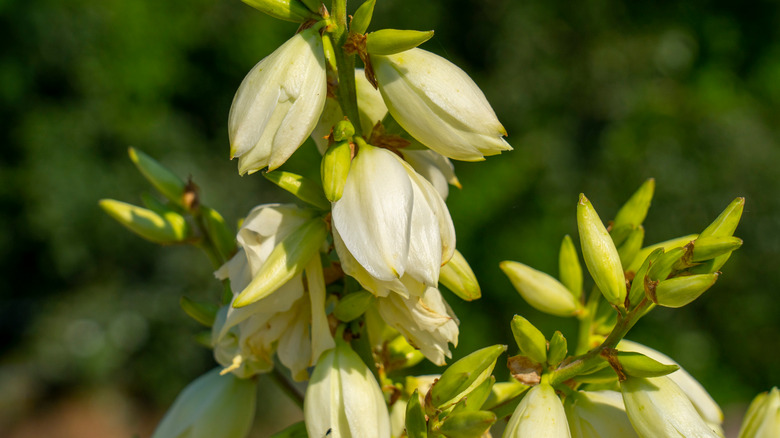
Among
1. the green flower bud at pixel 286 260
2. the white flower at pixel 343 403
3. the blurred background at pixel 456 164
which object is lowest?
the blurred background at pixel 456 164

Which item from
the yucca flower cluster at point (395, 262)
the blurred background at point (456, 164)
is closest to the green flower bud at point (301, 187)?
the yucca flower cluster at point (395, 262)

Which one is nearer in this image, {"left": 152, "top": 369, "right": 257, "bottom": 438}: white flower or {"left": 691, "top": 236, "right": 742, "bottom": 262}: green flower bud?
{"left": 691, "top": 236, "right": 742, "bottom": 262}: green flower bud

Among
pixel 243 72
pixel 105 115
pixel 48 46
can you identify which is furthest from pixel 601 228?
pixel 48 46

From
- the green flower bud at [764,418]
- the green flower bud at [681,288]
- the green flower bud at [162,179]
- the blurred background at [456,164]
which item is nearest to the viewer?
the green flower bud at [681,288]

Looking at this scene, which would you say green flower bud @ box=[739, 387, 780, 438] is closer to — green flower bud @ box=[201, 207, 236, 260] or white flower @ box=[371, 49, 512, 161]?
white flower @ box=[371, 49, 512, 161]

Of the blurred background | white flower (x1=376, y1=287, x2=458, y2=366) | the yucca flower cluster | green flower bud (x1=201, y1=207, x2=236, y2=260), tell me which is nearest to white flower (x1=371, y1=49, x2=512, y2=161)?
the yucca flower cluster

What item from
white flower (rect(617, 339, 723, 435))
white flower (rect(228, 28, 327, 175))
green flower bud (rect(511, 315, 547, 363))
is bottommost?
white flower (rect(617, 339, 723, 435))

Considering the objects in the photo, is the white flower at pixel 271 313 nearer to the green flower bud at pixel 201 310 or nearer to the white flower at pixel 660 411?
the green flower bud at pixel 201 310
